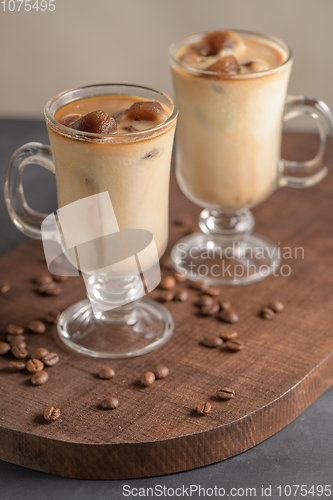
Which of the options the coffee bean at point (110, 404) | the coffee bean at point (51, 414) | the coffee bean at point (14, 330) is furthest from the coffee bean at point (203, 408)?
the coffee bean at point (14, 330)

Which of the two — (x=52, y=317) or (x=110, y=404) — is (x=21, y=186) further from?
(x=110, y=404)

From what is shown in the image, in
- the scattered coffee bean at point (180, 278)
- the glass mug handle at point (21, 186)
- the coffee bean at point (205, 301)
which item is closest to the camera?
the glass mug handle at point (21, 186)

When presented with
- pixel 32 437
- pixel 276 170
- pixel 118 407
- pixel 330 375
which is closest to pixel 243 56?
pixel 276 170

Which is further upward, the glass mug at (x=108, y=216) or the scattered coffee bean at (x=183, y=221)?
the glass mug at (x=108, y=216)

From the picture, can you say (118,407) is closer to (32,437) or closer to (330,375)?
(32,437)

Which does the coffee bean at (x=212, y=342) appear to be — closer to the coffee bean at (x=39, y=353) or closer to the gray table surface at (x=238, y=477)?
the gray table surface at (x=238, y=477)

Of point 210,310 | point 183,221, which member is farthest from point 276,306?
point 183,221

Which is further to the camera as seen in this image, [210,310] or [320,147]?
[320,147]
